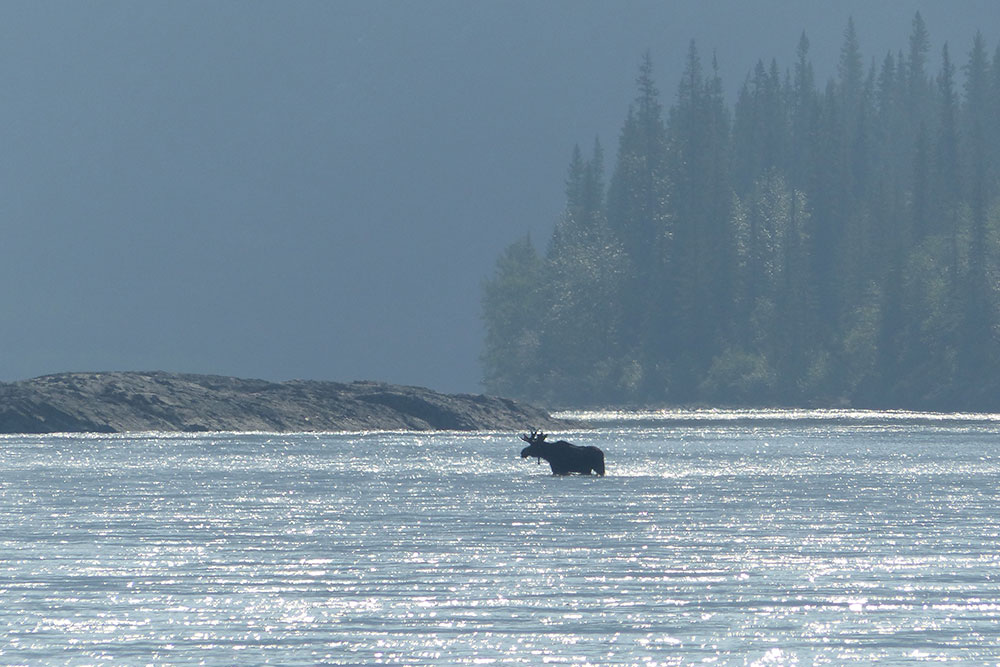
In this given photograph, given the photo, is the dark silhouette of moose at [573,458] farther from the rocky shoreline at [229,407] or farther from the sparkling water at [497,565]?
the rocky shoreline at [229,407]

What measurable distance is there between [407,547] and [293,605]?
8.79 m

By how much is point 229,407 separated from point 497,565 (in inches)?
3183

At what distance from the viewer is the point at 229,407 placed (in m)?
115

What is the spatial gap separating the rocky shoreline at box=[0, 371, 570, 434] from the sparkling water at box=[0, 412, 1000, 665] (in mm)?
37067

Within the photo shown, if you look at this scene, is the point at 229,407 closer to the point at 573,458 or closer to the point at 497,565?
the point at 573,458

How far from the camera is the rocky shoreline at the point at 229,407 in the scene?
10625cm

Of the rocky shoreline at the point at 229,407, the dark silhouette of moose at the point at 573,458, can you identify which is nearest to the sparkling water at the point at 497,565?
the dark silhouette of moose at the point at 573,458

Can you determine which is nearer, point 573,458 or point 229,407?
point 573,458

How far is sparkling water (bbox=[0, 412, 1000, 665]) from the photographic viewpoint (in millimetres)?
26969

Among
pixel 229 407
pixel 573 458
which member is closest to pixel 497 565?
pixel 573 458

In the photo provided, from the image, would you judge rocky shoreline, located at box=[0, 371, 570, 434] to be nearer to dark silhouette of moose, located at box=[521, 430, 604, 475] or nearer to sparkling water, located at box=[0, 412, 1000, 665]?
sparkling water, located at box=[0, 412, 1000, 665]

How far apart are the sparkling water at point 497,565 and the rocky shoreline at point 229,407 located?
Result: 37.1 m

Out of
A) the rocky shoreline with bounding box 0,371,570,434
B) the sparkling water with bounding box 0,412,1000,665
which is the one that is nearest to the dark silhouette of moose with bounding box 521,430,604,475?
the sparkling water with bounding box 0,412,1000,665

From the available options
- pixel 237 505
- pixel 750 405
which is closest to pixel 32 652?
pixel 237 505
